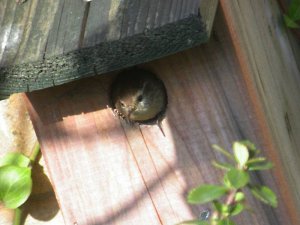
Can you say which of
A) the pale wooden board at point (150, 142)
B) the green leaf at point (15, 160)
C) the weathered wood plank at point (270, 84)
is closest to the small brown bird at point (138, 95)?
the pale wooden board at point (150, 142)

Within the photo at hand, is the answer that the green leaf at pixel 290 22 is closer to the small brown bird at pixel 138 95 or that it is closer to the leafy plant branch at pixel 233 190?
the small brown bird at pixel 138 95

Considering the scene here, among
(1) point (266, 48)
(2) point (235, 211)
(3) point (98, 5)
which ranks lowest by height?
(2) point (235, 211)

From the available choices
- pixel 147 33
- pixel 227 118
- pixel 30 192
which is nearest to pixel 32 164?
pixel 30 192

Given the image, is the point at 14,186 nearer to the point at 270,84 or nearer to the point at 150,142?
the point at 150,142

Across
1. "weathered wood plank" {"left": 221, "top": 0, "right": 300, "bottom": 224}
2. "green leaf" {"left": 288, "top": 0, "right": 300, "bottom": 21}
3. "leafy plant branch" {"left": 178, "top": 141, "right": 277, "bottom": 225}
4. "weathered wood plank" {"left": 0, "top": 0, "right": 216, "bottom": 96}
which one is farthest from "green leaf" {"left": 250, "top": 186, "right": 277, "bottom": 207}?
"green leaf" {"left": 288, "top": 0, "right": 300, "bottom": 21}

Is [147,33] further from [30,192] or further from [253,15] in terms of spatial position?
[30,192]

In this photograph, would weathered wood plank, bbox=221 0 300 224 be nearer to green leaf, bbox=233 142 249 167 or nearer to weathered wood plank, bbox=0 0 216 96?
weathered wood plank, bbox=0 0 216 96
